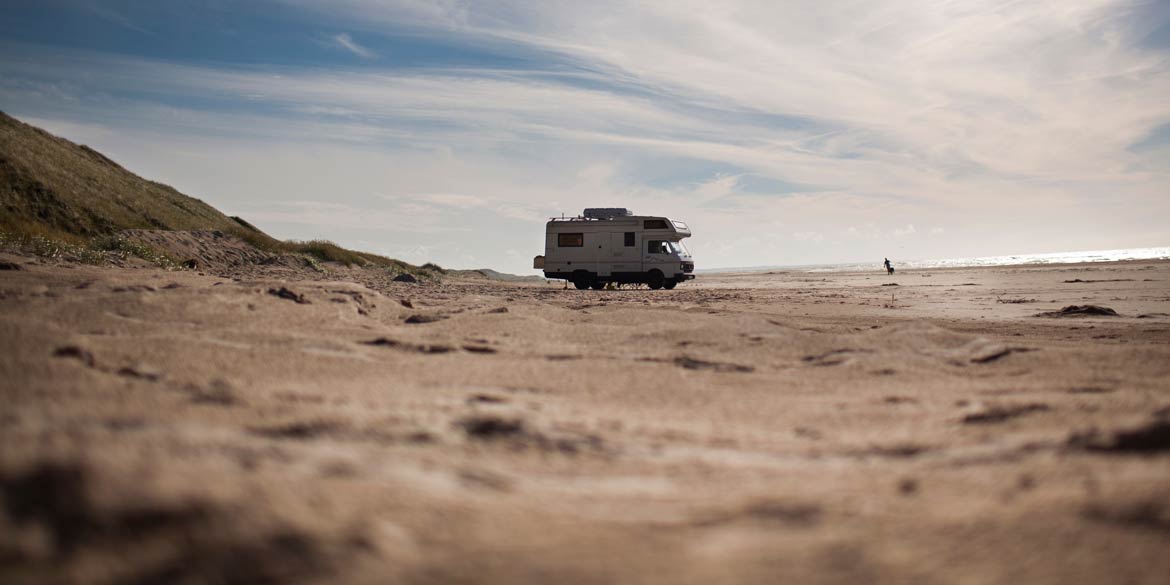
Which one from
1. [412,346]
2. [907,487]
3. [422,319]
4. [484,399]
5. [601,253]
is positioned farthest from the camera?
[601,253]

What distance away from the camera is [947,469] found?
1558 millimetres

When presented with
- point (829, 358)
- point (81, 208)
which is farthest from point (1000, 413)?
point (81, 208)

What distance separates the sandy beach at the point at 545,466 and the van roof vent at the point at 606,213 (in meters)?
19.3

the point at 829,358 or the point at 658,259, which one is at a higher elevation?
the point at 658,259

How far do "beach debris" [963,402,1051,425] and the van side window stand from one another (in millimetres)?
20188

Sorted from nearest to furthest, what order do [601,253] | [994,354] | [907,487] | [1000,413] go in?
[907,487] < [1000,413] < [994,354] < [601,253]

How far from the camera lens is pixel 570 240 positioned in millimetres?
22406

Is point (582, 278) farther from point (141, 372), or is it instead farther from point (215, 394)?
point (215, 394)

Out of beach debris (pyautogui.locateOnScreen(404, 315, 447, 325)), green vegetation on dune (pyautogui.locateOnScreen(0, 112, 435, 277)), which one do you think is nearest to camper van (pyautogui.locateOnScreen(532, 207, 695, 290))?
green vegetation on dune (pyautogui.locateOnScreen(0, 112, 435, 277))

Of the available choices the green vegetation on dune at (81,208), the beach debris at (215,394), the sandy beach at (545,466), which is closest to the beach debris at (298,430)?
the sandy beach at (545,466)

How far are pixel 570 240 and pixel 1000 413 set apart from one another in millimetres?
20408

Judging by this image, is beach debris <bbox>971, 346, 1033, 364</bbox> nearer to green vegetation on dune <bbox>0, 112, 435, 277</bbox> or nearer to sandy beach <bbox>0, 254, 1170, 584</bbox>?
sandy beach <bbox>0, 254, 1170, 584</bbox>

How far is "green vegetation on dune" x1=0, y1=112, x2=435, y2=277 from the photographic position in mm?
13938

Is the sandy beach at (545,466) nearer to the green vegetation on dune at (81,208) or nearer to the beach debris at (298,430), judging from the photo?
the beach debris at (298,430)
